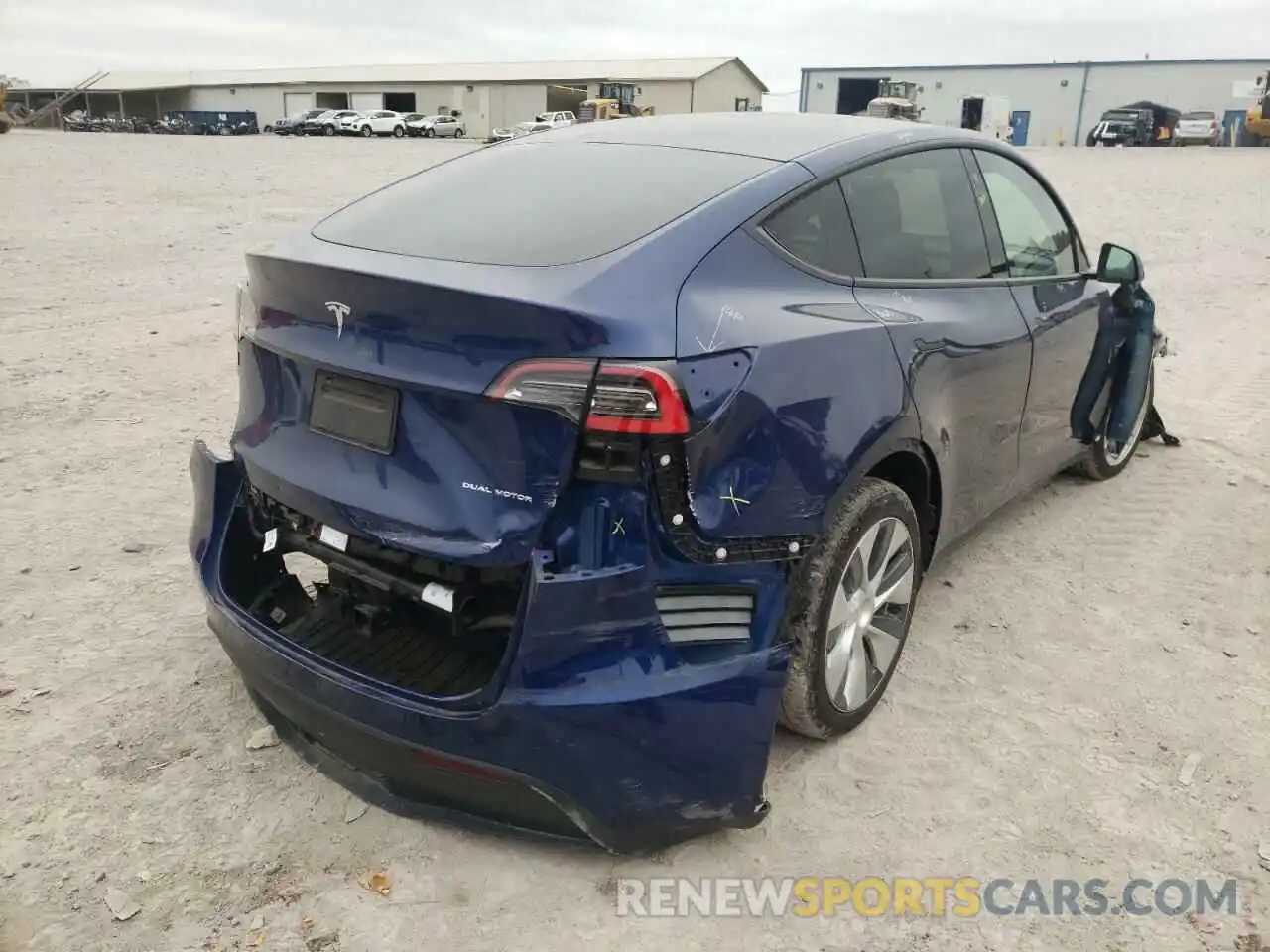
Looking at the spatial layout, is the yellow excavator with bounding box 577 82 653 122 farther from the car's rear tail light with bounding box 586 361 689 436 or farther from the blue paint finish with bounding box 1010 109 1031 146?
the car's rear tail light with bounding box 586 361 689 436

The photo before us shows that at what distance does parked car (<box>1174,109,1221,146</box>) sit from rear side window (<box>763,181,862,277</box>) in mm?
46790

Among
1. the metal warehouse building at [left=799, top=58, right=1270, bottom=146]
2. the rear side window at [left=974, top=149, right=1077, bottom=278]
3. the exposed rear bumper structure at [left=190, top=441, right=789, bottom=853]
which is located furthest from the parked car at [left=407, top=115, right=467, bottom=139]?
the exposed rear bumper structure at [left=190, top=441, right=789, bottom=853]

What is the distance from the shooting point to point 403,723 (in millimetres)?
2232

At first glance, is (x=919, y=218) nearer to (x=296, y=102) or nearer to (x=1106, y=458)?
(x=1106, y=458)

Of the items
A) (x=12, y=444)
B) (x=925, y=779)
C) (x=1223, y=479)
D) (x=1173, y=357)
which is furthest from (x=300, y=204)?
(x=925, y=779)

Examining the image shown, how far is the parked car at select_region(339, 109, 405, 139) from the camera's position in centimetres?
4878

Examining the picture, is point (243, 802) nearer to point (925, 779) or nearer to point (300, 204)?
point (925, 779)

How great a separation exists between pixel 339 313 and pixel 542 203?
0.64 metres

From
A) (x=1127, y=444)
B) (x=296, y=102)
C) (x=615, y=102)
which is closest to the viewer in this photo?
(x=1127, y=444)

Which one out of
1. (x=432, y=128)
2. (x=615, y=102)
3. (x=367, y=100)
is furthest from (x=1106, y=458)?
(x=367, y=100)

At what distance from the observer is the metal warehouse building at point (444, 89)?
6028 cm

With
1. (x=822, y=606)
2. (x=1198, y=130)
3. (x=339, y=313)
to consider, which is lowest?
(x=822, y=606)

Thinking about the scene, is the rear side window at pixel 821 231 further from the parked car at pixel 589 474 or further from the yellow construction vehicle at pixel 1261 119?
the yellow construction vehicle at pixel 1261 119

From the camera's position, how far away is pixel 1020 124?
55375 mm
